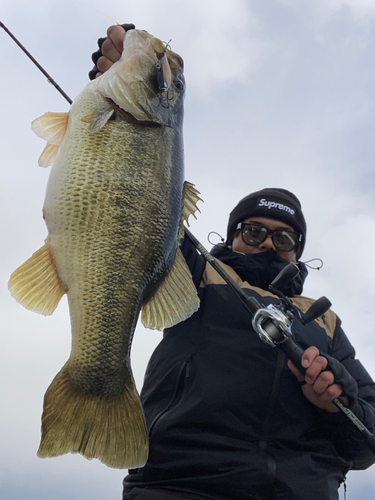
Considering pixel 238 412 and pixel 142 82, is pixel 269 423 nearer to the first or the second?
pixel 238 412

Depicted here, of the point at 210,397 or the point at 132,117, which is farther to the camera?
the point at 210,397

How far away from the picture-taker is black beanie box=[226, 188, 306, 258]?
11.2ft

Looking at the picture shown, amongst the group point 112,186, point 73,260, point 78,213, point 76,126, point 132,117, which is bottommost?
point 73,260

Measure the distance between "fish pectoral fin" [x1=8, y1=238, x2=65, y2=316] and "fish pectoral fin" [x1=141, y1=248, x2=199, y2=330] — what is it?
390mm

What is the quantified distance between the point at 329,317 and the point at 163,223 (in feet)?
5.04

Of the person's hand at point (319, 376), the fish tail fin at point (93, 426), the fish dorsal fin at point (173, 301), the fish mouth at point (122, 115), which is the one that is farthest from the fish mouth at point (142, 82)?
the person's hand at point (319, 376)

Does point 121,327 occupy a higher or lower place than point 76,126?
lower

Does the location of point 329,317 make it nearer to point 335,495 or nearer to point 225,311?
point 225,311

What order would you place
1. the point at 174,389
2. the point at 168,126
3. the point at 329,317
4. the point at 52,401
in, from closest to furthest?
the point at 52,401, the point at 168,126, the point at 174,389, the point at 329,317

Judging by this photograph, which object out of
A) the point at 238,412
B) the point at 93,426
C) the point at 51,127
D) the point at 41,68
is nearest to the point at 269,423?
the point at 238,412

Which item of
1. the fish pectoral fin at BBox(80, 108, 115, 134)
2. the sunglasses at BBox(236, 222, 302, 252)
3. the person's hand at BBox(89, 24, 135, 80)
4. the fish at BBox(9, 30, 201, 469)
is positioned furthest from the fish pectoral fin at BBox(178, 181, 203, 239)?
the sunglasses at BBox(236, 222, 302, 252)

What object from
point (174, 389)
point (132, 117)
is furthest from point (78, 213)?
point (174, 389)

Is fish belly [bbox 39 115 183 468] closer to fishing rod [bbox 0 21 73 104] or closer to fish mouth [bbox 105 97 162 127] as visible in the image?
fish mouth [bbox 105 97 162 127]

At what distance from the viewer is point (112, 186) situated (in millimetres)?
1910
